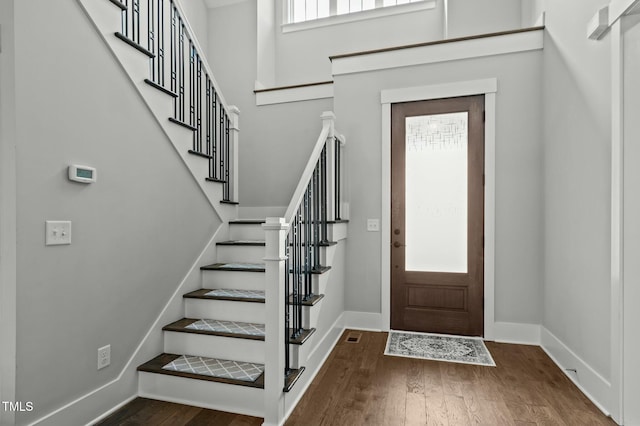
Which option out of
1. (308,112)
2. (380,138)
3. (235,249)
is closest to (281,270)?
(235,249)

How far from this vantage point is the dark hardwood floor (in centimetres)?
194

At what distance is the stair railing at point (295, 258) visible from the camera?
6.13ft

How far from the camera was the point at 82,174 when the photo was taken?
1840mm

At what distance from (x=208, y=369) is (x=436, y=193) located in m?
2.45

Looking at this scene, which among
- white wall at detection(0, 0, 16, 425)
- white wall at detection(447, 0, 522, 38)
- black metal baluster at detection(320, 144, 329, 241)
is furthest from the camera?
A: white wall at detection(447, 0, 522, 38)

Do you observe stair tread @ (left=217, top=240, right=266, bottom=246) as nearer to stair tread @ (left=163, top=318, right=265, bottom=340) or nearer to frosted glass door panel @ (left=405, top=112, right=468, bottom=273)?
stair tread @ (left=163, top=318, right=265, bottom=340)

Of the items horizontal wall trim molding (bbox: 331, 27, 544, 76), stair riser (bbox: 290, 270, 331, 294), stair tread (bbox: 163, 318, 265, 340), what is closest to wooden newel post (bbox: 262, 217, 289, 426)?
stair tread (bbox: 163, 318, 265, 340)

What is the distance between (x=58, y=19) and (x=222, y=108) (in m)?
1.74

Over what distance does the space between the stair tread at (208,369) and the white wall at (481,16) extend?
13.6 feet

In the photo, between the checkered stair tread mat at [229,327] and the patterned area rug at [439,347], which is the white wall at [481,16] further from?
the checkered stair tread mat at [229,327]

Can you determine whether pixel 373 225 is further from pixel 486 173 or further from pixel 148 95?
pixel 148 95

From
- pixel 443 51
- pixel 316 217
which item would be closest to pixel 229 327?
pixel 316 217

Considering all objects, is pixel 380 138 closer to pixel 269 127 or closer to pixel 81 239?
pixel 269 127

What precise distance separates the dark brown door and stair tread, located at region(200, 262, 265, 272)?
1360 millimetres
